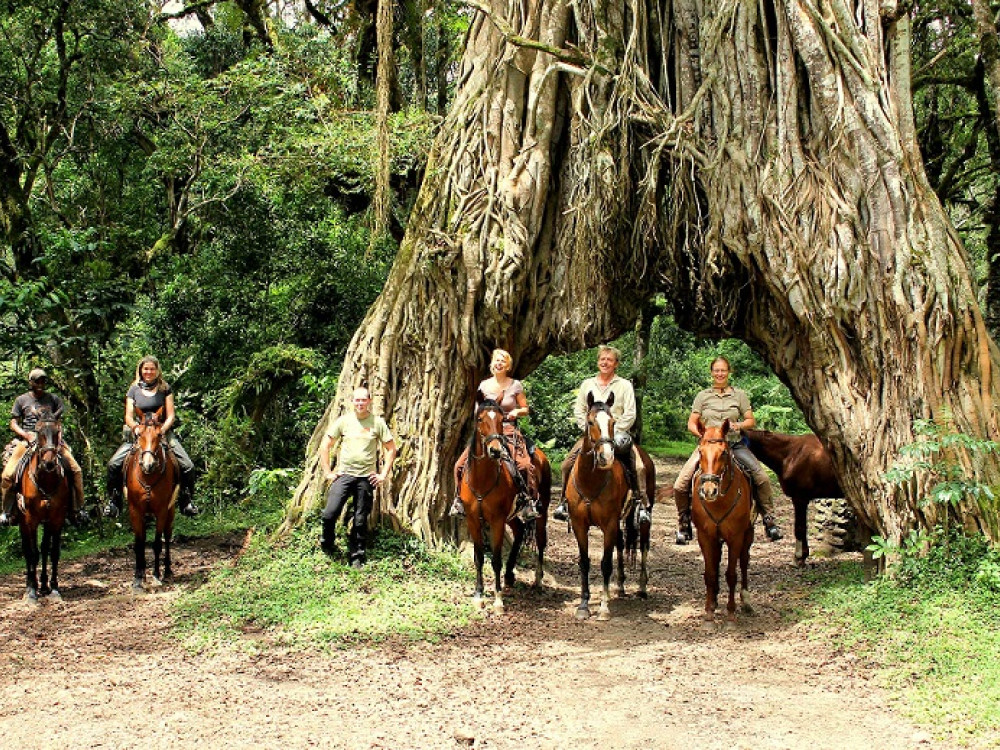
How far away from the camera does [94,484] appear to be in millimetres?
12617

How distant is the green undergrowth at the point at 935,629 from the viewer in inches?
234

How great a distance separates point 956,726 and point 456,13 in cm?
1290

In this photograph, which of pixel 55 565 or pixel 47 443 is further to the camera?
pixel 55 565

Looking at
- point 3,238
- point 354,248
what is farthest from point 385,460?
point 3,238

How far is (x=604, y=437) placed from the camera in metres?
8.16

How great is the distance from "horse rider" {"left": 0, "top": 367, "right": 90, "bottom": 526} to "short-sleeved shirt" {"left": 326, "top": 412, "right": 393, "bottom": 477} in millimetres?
2531

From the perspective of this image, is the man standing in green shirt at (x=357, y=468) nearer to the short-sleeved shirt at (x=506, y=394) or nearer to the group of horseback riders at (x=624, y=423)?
the group of horseback riders at (x=624, y=423)

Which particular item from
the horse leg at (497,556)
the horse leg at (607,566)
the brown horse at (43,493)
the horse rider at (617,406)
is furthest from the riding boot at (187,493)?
the horse leg at (607,566)

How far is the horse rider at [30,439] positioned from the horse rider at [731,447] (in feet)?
19.1

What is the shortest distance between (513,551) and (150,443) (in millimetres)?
3646

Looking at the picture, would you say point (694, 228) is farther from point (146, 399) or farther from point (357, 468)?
point (146, 399)

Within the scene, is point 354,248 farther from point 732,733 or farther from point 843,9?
point 732,733

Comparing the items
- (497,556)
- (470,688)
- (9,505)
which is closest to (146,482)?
(9,505)

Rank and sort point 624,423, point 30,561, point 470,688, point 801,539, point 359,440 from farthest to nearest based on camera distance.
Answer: point 801,539 → point 359,440 → point 30,561 → point 624,423 → point 470,688
